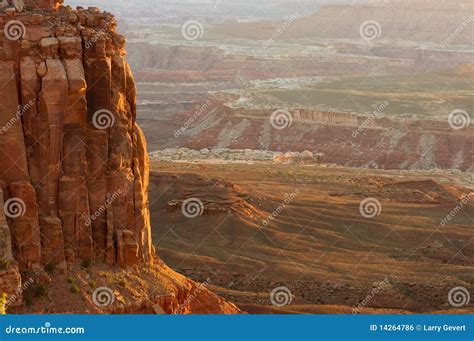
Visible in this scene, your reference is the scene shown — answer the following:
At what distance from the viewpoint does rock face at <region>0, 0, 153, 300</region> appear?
66.8ft

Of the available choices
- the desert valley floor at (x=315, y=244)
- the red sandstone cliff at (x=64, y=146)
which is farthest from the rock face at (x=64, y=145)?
A: the desert valley floor at (x=315, y=244)

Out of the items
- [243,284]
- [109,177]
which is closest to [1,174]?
[109,177]

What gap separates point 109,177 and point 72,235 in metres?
1.45

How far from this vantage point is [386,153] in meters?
93.1

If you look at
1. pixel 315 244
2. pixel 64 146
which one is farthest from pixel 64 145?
pixel 315 244

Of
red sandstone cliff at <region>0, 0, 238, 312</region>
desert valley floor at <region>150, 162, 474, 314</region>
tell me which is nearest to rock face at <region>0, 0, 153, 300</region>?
red sandstone cliff at <region>0, 0, 238, 312</region>

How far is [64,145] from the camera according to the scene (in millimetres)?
20906

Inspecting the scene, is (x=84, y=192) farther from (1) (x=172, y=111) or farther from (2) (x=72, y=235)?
(1) (x=172, y=111)

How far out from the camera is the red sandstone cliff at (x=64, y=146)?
66.8ft

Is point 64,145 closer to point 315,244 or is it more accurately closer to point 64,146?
point 64,146

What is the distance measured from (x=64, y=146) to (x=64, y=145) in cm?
2

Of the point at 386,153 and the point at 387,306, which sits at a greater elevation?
the point at 387,306

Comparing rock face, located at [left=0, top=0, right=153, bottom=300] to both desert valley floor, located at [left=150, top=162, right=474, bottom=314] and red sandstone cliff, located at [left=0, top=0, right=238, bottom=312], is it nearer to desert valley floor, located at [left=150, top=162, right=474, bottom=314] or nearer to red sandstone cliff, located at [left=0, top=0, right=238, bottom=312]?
red sandstone cliff, located at [left=0, top=0, right=238, bottom=312]

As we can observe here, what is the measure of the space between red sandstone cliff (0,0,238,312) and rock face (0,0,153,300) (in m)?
0.02
